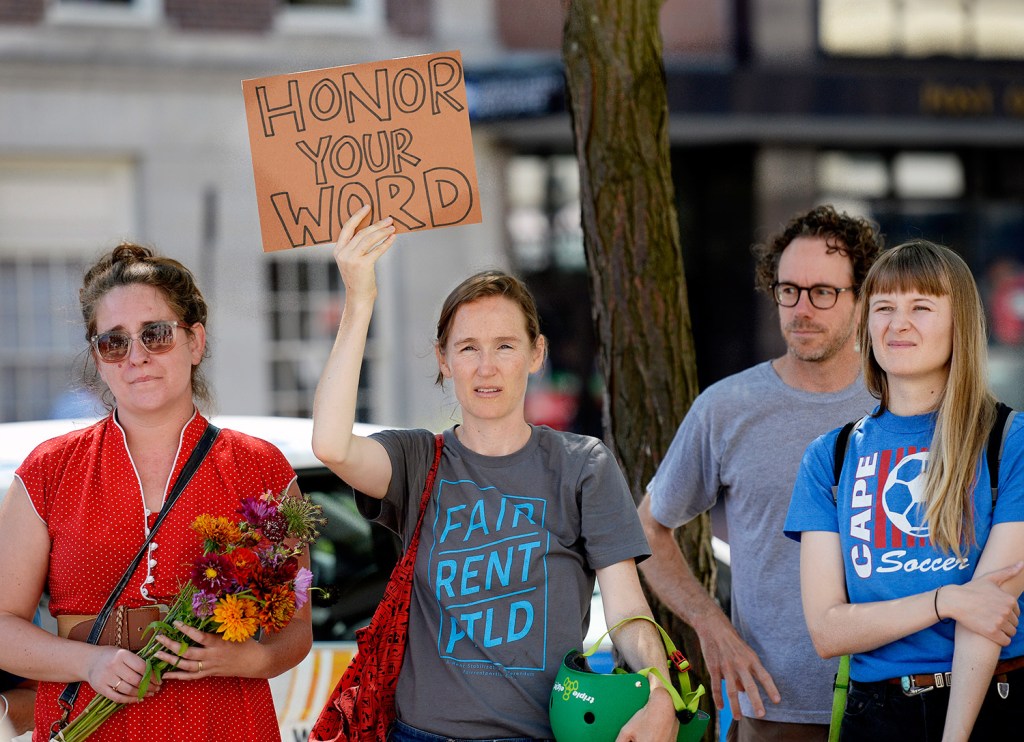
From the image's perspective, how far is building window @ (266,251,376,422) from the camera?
42.4 feet

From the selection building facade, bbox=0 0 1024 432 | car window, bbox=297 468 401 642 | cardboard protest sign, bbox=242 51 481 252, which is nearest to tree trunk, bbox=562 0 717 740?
car window, bbox=297 468 401 642

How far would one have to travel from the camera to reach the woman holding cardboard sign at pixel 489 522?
2.66 metres

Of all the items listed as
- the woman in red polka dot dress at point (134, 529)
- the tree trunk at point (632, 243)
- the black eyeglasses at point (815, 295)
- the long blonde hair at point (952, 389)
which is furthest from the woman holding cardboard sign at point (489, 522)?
the tree trunk at point (632, 243)

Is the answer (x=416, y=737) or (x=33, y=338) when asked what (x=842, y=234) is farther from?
(x=33, y=338)

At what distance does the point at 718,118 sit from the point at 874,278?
10686 mm

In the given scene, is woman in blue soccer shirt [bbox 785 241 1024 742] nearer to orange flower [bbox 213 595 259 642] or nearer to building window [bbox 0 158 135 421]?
orange flower [bbox 213 595 259 642]

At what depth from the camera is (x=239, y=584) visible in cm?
271

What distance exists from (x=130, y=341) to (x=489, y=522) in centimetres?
91

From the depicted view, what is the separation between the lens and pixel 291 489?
2.99 meters

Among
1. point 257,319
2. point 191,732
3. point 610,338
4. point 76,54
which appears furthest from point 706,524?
point 76,54

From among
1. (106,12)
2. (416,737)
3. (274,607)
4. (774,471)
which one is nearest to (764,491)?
(774,471)

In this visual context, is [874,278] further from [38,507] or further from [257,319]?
[257,319]

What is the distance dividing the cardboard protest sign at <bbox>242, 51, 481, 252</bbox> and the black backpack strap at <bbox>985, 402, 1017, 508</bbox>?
1.20m

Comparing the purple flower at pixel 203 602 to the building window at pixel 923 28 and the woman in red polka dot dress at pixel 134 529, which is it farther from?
the building window at pixel 923 28
